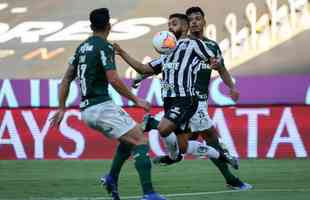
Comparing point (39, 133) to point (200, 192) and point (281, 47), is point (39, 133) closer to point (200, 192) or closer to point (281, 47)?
point (200, 192)

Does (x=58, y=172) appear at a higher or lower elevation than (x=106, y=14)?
lower

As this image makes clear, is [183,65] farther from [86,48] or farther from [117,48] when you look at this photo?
[86,48]

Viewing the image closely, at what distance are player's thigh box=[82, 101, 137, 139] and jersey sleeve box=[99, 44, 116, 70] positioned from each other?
35cm

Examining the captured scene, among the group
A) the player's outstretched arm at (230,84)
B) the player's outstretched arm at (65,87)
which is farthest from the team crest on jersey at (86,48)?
the player's outstretched arm at (230,84)

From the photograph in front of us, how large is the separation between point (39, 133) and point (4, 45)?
881 centimetres

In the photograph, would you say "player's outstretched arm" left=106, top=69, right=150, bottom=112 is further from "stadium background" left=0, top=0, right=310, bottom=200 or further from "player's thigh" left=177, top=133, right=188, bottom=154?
"player's thigh" left=177, top=133, right=188, bottom=154

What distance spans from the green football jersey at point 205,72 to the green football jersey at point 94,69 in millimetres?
1898

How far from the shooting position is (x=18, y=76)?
22938mm

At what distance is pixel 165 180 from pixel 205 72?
5.14ft

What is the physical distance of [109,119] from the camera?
316 inches

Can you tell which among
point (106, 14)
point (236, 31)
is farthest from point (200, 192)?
point (236, 31)

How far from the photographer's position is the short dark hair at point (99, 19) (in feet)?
26.4

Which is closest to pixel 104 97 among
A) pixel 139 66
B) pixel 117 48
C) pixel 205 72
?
pixel 117 48

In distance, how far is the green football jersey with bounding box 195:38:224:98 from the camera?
9.73 metres
